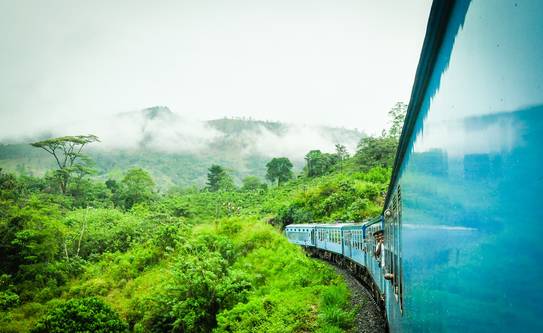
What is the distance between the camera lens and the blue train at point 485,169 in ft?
2.85

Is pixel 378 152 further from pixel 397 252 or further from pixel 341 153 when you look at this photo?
pixel 397 252

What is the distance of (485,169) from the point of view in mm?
1134

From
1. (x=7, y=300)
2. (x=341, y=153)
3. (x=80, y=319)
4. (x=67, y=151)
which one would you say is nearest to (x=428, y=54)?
(x=80, y=319)

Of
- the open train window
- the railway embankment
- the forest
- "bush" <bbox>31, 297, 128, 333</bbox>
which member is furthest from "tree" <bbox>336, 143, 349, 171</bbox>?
the open train window

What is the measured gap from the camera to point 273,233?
2417 cm

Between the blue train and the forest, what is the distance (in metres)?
10.2

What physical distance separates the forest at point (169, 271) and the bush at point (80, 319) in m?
0.03

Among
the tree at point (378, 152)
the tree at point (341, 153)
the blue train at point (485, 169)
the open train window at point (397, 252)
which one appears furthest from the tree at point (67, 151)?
the blue train at point (485, 169)

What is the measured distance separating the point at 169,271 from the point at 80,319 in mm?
4157

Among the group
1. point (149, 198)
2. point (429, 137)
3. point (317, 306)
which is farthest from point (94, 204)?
point (429, 137)

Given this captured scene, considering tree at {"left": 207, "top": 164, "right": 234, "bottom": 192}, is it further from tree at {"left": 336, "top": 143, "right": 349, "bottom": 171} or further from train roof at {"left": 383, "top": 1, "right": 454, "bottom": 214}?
train roof at {"left": 383, "top": 1, "right": 454, "bottom": 214}

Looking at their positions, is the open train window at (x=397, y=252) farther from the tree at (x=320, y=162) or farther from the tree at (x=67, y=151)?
the tree at (x=320, y=162)

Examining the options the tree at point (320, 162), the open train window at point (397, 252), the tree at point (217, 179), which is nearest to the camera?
the open train window at point (397, 252)

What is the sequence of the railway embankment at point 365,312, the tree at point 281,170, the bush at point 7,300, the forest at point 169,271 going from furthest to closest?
the tree at point 281,170 → the bush at point 7,300 → the forest at point 169,271 → the railway embankment at point 365,312
